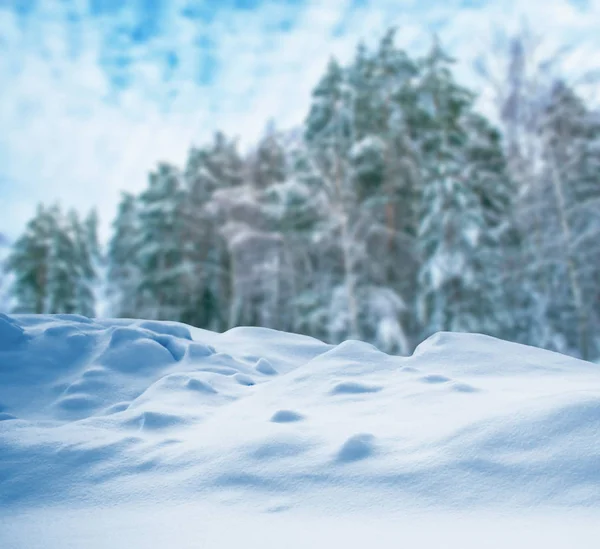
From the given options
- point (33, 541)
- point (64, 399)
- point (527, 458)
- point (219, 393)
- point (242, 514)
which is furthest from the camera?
point (219, 393)

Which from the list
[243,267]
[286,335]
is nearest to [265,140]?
[243,267]

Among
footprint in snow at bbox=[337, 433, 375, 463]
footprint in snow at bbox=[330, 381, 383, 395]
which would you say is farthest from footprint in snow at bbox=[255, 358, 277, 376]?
footprint in snow at bbox=[337, 433, 375, 463]

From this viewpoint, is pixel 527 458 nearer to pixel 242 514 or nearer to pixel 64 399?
pixel 242 514

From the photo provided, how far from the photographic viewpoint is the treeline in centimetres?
1484

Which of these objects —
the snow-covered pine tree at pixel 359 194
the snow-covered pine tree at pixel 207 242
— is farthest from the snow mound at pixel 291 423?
the snow-covered pine tree at pixel 207 242

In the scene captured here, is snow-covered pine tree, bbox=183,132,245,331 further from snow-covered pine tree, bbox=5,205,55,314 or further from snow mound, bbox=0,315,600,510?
snow mound, bbox=0,315,600,510

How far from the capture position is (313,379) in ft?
11.7

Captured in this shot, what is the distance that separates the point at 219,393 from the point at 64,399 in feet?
3.16

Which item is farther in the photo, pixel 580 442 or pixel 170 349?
pixel 170 349

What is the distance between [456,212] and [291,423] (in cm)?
1324

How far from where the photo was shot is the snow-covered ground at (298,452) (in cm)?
196

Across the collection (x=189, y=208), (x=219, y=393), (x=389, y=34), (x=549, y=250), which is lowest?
(x=219, y=393)

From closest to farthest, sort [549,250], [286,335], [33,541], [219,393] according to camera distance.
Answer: [33,541] → [219,393] → [286,335] → [549,250]

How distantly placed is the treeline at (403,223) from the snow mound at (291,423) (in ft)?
35.1
